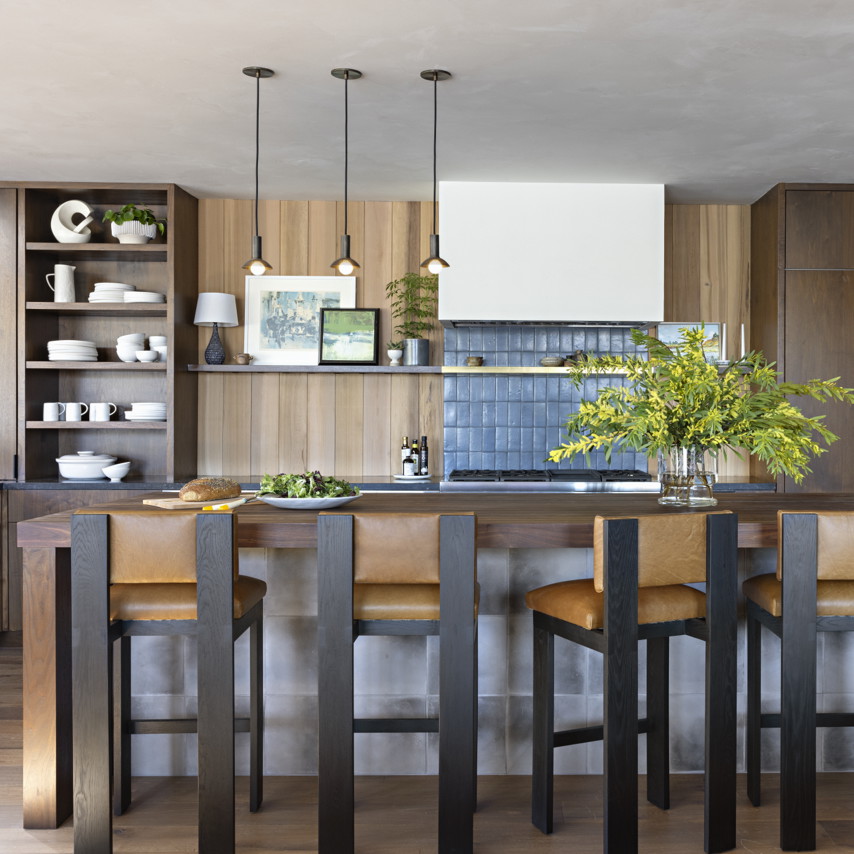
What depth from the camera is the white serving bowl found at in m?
4.48

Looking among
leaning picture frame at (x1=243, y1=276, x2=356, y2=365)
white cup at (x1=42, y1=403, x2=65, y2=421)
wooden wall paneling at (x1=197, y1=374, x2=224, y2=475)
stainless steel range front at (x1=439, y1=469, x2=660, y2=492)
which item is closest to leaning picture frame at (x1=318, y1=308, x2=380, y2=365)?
leaning picture frame at (x1=243, y1=276, x2=356, y2=365)

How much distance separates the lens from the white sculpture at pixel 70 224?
15.1 feet

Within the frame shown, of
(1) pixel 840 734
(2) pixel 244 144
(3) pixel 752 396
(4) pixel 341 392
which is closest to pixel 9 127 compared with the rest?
(2) pixel 244 144

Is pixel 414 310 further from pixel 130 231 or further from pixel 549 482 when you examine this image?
pixel 130 231

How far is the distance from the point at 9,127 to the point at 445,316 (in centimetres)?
228

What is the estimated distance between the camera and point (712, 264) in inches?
197

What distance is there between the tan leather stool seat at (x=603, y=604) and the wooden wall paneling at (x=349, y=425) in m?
2.82

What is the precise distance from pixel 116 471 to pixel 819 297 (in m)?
3.97

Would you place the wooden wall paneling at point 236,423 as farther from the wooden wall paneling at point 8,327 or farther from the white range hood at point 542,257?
the white range hood at point 542,257

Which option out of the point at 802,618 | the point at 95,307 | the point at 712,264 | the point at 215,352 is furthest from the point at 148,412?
the point at 802,618

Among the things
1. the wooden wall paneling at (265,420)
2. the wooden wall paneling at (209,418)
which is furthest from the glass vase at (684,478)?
the wooden wall paneling at (209,418)

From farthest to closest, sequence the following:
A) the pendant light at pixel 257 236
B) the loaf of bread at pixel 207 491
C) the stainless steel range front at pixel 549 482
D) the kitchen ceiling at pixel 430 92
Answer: the stainless steel range front at pixel 549 482
the pendant light at pixel 257 236
the kitchen ceiling at pixel 430 92
the loaf of bread at pixel 207 491

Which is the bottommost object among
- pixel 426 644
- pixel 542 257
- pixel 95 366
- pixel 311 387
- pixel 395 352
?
pixel 426 644

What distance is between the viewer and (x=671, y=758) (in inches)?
107
